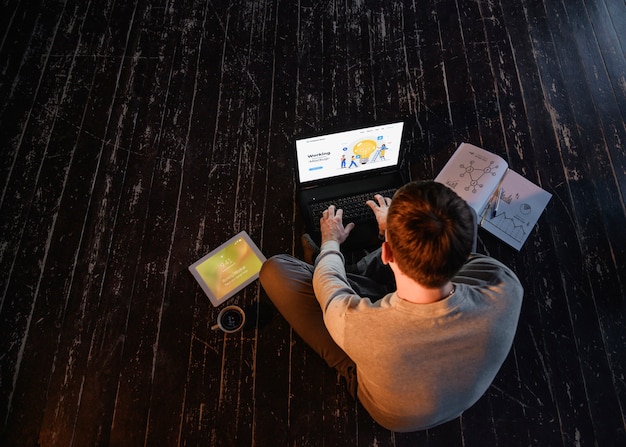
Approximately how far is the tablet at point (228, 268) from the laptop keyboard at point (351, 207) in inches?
13.3

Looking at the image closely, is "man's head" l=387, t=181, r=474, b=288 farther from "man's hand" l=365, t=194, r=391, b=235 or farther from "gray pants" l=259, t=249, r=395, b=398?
"man's hand" l=365, t=194, r=391, b=235

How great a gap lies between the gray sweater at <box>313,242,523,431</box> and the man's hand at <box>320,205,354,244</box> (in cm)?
53

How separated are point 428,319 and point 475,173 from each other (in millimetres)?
1170

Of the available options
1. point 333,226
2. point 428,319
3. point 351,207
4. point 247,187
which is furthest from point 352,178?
point 428,319

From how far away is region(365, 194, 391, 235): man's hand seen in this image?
1.83m

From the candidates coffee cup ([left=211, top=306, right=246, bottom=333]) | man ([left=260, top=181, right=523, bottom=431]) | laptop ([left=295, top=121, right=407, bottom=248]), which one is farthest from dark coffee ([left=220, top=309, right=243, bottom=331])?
man ([left=260, top=181, right=523, bottom=431])

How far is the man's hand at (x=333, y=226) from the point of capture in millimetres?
1790

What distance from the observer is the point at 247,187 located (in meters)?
2.17

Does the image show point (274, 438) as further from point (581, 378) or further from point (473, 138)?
point (473, 138)

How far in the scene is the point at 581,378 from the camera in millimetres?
1793

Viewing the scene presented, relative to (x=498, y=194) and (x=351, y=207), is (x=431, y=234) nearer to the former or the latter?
(x=351, y=207)

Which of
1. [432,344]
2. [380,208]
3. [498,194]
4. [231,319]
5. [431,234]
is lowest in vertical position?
[231,319]

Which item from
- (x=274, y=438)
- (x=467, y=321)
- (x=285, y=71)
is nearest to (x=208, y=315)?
(x=274, y=438)

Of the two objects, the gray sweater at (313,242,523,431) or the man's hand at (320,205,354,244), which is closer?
the gray sweater at (313,242,523,431)
